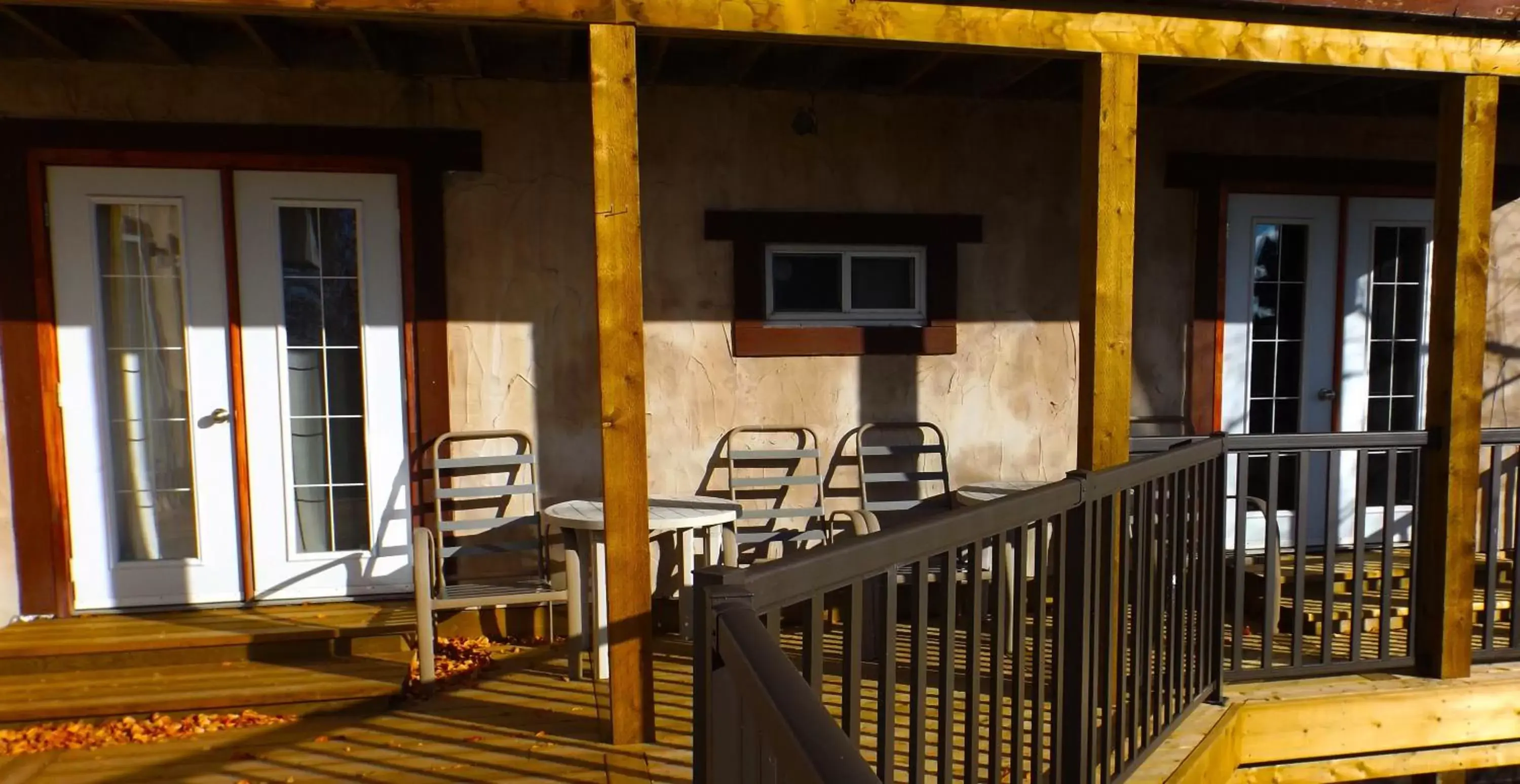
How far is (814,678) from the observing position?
1447 millimetres

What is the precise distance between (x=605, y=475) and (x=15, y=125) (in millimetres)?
2972

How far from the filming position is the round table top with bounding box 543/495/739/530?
11.4 ft

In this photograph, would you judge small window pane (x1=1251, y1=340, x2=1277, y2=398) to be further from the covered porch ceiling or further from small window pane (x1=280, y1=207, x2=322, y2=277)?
small window pane (x1=280, y1=207, x2=322, y2=277)

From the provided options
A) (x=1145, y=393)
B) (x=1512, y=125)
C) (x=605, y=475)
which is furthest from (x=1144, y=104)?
(x=605, y=475)

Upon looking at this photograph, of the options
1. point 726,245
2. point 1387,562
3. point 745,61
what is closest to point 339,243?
point 726,245

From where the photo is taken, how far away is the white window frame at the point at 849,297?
4.33 m

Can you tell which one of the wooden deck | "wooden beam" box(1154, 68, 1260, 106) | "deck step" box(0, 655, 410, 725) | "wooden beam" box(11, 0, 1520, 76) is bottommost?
the wooden deck

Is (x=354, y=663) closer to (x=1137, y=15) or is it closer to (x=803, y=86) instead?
(x=803, y=86)

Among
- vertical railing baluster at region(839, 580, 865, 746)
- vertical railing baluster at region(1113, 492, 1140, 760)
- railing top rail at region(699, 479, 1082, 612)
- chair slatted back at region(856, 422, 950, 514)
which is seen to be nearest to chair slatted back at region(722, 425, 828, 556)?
chair slatted back at region(856, 422, 950, 514)

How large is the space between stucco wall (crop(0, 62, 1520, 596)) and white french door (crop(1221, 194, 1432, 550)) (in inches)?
11.9

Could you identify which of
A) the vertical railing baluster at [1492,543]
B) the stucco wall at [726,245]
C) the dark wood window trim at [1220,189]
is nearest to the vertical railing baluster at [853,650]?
the stucco wall at [726,245]

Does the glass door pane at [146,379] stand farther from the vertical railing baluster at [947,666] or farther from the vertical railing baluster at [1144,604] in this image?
the vertical railing baluster at [1144,604]

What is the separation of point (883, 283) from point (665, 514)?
64.7 inches

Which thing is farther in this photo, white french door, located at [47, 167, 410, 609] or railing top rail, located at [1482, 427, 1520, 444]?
white french door, located at [47, 167, 410, 609]
